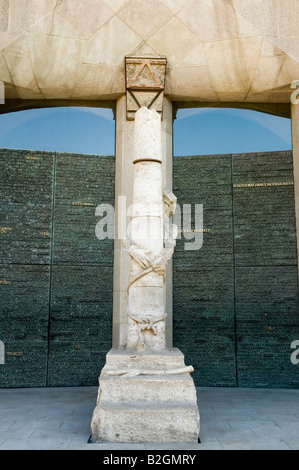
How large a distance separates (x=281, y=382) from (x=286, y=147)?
522cm

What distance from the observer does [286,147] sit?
36.1 feet

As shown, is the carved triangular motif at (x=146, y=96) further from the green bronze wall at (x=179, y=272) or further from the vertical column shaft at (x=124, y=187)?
the green bronze wall at (x=179, y=272)

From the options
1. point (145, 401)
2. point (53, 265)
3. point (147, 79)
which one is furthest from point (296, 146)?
point (145, 401)

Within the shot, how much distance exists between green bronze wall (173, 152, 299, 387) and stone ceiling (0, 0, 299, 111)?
193 centimetres

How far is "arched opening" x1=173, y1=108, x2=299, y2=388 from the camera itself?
10.1 meters

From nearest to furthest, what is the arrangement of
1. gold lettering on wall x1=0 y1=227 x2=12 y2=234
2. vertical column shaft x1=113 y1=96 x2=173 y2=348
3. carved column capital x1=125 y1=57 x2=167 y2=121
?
1. vertical column shaft x1=113 y1=96 x2=173 y2=348
2. carved column capital x1=125 y1=57 x2=167 y2=121
3. gold lettering on wall x1=0 y1=227 x2=12 y2=234

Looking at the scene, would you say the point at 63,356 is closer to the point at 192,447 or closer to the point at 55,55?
the point at 192,447

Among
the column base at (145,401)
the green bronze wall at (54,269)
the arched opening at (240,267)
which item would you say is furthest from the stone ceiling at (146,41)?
the column base at (145,401)

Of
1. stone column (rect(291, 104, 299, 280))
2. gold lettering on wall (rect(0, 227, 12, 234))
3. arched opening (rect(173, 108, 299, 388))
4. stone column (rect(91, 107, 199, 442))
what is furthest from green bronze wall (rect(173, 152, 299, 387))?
gold lettering on wall (rect(0, 227, 12, 234))

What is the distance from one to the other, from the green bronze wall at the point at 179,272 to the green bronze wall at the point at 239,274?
0.07 feet

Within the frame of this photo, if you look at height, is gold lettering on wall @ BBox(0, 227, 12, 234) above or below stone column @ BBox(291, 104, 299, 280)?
below

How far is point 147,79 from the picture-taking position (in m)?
10.0

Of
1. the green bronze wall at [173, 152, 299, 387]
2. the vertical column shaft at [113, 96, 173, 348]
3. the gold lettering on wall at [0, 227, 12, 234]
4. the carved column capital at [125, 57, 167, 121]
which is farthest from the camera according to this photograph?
the gold lettering on wall at [0, 227, 12, 234]

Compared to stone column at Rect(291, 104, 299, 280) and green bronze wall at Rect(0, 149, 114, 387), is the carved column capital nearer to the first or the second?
green bronze wall at Rect(0, 149, 114, 387)
